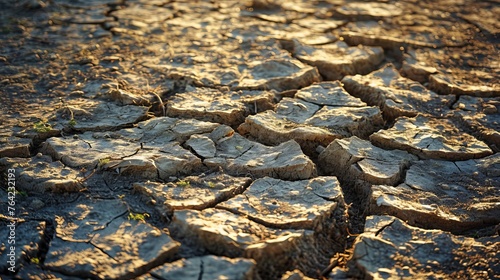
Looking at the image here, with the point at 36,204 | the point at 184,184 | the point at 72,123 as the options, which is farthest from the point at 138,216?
the point at 72,123

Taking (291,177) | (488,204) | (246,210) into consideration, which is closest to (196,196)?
(246,210)

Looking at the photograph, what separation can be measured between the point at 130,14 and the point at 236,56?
1.15m

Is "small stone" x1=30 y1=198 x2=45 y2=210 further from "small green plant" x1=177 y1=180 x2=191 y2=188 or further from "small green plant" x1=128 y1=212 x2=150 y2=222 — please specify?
"small green plant" x1=177 y1=180 x2=191 y2=188

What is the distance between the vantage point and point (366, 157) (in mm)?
3025

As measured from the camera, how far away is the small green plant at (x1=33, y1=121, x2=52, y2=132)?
10.3 feet

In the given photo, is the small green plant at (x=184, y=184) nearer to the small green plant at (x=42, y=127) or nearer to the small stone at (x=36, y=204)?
the small stone at (x=36, y=204)

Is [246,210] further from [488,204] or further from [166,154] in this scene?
[488,204]

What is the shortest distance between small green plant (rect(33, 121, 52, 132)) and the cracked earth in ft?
0.03

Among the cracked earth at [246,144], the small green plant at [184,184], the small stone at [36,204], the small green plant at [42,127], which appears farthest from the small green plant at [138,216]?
the small green plant at [42,127]

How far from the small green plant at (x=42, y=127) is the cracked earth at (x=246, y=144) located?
1 centimetres

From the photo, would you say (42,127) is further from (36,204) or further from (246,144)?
(246,144)

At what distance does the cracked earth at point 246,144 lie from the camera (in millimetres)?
2398

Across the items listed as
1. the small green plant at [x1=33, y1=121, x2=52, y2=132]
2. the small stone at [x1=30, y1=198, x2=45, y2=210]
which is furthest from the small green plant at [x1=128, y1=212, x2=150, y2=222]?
the small green plant at [x1=33, y1=121, x2=52, y2=132]

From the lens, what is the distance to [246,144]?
3.10 m
